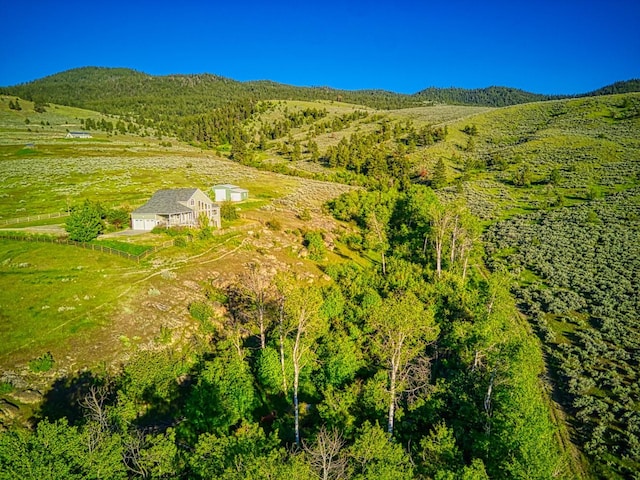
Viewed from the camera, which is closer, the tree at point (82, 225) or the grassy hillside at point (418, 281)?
the grassy hillside at point (418, 281)

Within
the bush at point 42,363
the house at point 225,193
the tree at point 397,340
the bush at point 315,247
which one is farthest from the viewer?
the house at point 225,193

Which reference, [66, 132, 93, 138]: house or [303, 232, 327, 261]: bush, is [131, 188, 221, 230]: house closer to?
[303, 232, 327, 261]: bush

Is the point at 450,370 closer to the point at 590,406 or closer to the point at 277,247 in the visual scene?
the point at 590,406

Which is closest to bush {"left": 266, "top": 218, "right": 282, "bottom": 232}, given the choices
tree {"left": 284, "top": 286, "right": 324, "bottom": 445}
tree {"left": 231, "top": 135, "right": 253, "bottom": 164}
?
tree {"left": 284, "top": 286, "right": 324, "bottom": 445}

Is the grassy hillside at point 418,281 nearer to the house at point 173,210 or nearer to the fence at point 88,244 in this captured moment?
the fence at point 88,244

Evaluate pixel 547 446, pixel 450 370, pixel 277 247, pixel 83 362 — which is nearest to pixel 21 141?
pixel 277 247

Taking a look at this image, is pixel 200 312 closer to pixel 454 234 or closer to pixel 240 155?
pixel 454 234

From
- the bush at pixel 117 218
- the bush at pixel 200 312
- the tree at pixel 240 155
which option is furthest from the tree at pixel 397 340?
the tree at pixel 240 155

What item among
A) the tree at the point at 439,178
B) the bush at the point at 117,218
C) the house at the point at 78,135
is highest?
the house at the point at 78,135
